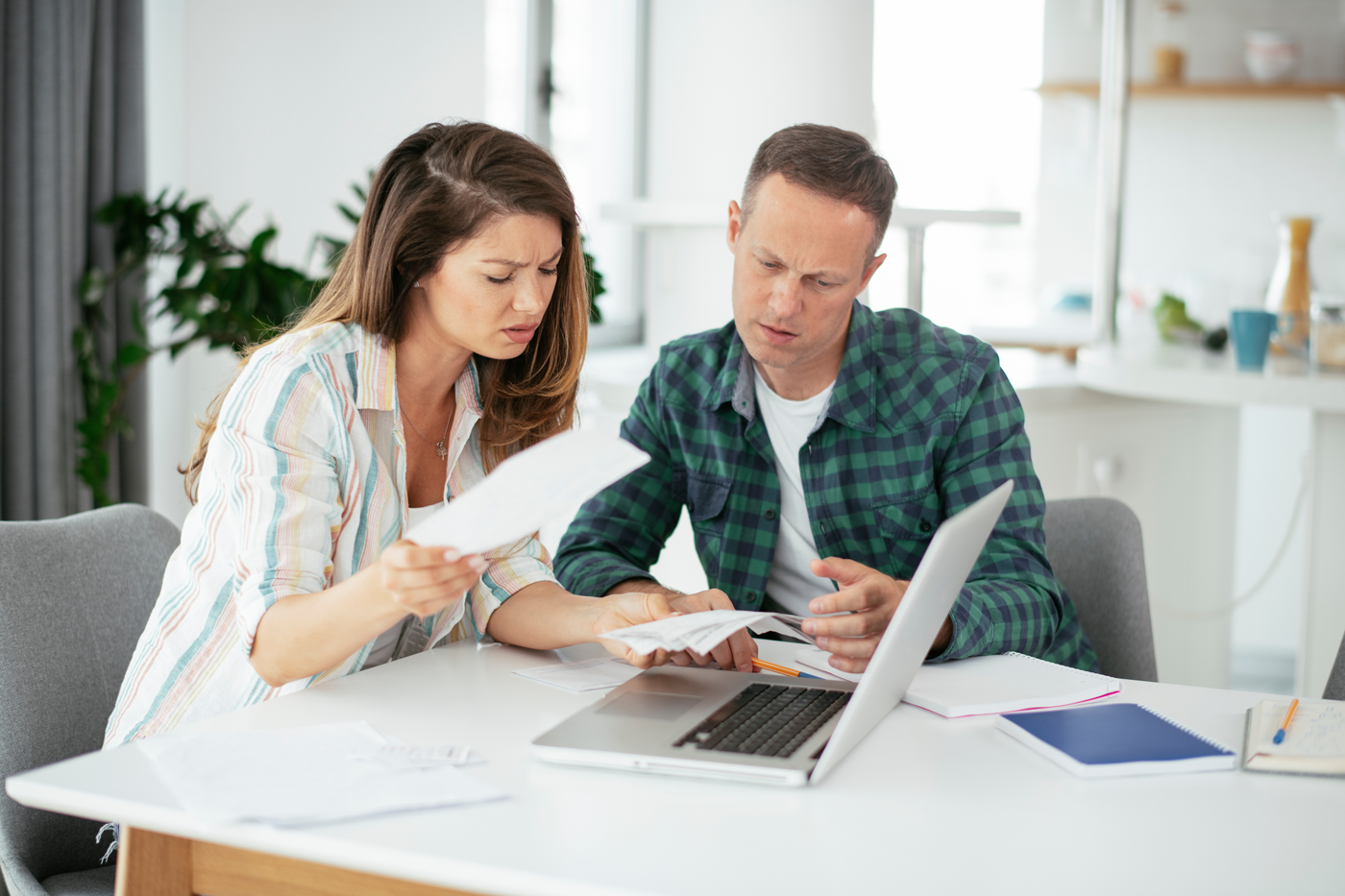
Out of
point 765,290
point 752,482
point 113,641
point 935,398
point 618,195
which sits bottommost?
point 113,641

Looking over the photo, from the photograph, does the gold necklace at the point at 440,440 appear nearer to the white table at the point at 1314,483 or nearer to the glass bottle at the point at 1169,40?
the white table at the point at 1314,483

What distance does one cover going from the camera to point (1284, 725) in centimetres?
107

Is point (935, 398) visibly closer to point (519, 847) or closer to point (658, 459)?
point (658, 459)

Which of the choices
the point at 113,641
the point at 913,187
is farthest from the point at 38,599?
the point at 913,187

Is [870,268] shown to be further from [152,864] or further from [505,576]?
[152,864]

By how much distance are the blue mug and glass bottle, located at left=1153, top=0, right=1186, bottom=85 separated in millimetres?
2196

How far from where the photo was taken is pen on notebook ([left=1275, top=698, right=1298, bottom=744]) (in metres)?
1.03

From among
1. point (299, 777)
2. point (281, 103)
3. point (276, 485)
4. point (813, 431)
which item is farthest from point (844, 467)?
point (281, 103)

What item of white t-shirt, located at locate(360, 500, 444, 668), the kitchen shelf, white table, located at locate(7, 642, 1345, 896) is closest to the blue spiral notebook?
white table, located at locate(7, 642, 1345, 896)

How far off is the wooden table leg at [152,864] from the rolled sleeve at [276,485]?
0.29m

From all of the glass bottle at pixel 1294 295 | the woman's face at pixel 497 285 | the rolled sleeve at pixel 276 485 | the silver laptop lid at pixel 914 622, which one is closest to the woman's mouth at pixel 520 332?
the woman's face at pixel 497 285

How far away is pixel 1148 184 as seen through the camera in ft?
15.2

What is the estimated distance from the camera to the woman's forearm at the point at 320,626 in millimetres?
1092

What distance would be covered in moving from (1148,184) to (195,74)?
3.41 meters
